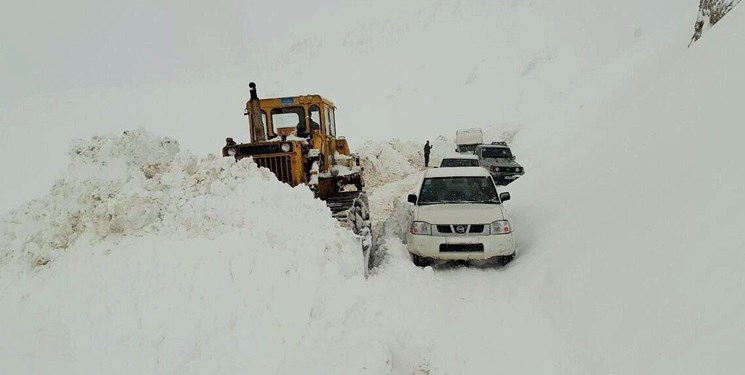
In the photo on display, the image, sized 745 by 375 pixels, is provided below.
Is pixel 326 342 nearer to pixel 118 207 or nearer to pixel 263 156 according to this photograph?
pixel 118 207

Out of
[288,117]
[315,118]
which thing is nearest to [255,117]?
[288,117]

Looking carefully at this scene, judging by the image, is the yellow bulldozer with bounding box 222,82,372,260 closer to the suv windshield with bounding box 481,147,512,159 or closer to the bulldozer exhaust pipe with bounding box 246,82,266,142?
the bulldozer exhaust pipe with bounding box 246,82,266,142

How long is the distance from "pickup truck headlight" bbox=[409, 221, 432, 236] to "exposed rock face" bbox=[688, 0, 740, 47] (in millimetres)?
7927

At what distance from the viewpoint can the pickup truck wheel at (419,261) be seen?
7.18 meters

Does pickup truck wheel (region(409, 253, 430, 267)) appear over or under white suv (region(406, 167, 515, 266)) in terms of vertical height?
under

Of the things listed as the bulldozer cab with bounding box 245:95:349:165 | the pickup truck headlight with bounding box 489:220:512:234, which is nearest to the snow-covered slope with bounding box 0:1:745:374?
the pickup truck headlight with bounding box 489:220:512:234

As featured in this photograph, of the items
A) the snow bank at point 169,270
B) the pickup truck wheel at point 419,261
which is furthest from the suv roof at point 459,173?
the snow bank at point 169,270

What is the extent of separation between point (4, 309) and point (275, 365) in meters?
3.03

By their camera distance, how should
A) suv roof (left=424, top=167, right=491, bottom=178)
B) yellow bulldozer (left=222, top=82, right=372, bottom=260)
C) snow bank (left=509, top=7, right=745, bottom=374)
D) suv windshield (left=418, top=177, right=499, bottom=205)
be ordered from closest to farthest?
snow bank (left=509, top=7, right=745, bottom=374) → suv windshield (left=418, top=177, right=499, bottom=205) → suv roof (left=424, top=167, right=491, bottom=178) → yellow bulldozer (left=222, top=82, right=372, bottom=260)

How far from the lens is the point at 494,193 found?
7.85m

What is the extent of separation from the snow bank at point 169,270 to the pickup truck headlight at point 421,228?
3.74 feet

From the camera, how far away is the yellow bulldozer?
27.6 ft

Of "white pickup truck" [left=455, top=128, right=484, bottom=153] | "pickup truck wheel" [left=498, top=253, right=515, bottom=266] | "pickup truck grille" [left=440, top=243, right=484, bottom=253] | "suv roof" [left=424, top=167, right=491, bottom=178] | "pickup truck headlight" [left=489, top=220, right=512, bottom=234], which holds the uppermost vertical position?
"white pickup truck" [left=455, top=128, right=484, bottom=153]

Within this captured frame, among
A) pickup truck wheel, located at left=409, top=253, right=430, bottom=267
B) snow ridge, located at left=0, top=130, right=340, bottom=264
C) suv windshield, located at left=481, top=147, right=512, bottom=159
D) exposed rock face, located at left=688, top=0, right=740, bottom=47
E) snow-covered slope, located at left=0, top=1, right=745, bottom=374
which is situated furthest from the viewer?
suv windshield, located at left=481, top=147, right=512, bottom=159
